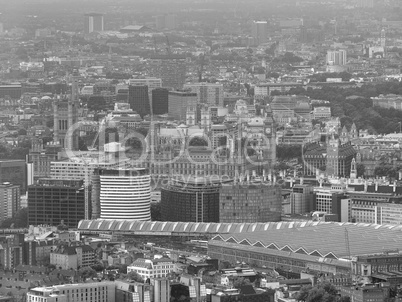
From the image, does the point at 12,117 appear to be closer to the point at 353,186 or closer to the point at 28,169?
the point at 28,169

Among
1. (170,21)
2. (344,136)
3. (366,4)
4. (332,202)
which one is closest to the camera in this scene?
(332,202)

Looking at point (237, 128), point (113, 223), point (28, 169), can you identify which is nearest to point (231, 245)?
point (113, 223)

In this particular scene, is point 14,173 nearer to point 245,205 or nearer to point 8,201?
point 8,201

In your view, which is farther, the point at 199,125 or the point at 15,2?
the point at 15,2

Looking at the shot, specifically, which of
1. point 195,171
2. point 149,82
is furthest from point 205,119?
point 149,82

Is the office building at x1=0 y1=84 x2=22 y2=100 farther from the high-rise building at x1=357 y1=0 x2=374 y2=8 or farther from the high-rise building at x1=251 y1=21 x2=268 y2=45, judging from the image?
the high-rise building at x1=357 y1=0 x2=374 y2=8

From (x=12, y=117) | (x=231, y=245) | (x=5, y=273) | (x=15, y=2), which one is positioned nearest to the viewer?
(x=5, y=273)

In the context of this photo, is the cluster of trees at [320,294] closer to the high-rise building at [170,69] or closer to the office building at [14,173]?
the office building at [14,173]
